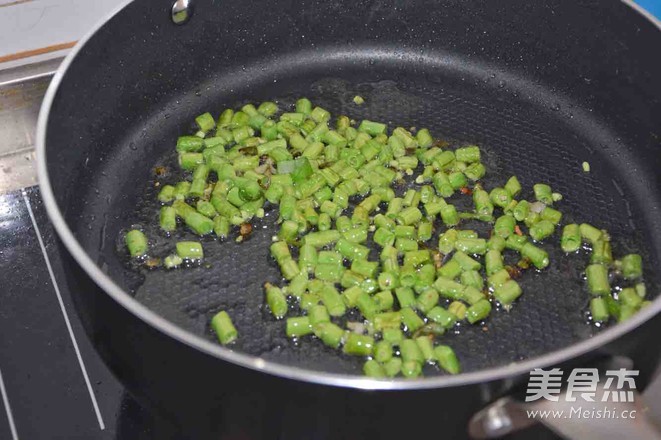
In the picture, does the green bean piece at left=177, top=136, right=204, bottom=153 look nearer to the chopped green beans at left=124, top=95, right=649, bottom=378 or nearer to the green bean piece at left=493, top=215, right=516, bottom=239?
the chopped green beans at left=124, top=95, right=649, bottom=378

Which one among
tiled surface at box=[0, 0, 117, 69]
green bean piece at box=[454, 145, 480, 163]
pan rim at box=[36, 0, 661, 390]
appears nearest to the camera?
pan rim at box=[36, 0, 661, 390]

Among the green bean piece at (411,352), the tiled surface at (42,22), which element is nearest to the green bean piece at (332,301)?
the green bean piece at (411,352)

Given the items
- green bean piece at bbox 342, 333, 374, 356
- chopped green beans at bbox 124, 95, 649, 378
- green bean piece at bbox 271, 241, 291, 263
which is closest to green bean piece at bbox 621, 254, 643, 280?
chopped green beans at bbox 124, 95, 649, 378

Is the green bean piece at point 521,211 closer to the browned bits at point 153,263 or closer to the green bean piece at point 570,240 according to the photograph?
the green bean piece at point 570,240

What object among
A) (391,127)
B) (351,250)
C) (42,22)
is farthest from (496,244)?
(42,22)

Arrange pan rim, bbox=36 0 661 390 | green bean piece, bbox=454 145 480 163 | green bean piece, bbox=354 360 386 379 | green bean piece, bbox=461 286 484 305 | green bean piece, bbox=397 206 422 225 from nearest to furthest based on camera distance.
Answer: pan rim, bbox=36 0 661 390 → green bean piece, bbox=354 360 386 379 → green bean piece, bbox=461 286 484 305 → green bean piece, bbox=397 206 422 225 → green bean piece, bbox=454 145 480 163
